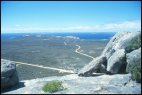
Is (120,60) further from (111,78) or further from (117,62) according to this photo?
(111,78)

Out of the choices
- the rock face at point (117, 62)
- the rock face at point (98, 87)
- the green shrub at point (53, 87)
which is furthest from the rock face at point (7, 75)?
the rock face at point (117, 62)

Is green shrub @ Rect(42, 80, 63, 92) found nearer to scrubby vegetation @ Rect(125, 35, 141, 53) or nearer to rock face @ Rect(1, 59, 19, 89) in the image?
rock face @ Rect(1, 59, 19, 89)

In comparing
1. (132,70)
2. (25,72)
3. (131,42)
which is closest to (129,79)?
(132,70)

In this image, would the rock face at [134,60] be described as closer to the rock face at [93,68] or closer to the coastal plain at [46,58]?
the rock face at [93,68]

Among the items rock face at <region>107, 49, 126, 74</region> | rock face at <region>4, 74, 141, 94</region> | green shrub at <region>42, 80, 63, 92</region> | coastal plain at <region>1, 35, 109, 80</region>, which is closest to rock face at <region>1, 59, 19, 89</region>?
rock face at <region>4, 74, 141, 94</region>

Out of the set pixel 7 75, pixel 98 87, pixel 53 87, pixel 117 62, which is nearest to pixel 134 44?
pixel 117 62

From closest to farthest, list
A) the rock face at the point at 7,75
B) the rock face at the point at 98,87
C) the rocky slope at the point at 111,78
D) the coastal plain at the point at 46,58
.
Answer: the rock face at the point at 98,87 < the rocky slope at the point at 111,78 < the rock face at the point at 7,75 < the coastal plain at the point at 46,58
